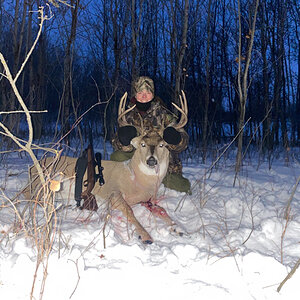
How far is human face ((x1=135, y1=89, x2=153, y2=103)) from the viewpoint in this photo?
154 inches

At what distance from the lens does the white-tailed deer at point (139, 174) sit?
10.0ft

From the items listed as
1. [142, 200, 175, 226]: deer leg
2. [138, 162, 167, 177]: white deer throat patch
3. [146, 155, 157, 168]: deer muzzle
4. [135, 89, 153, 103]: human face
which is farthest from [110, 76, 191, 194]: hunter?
[142, 200, 175, 226]: deer leg

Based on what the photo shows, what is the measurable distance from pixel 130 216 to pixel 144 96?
163 centimetres

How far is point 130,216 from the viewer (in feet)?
9.25

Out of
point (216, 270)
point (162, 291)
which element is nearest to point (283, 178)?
point (216, 270)

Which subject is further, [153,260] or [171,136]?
[171,136]

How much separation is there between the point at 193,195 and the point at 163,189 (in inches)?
14.7

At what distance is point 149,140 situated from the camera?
311 centimetres

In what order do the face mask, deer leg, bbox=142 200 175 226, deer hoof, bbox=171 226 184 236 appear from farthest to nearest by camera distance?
1. the face mask
2. deer leg, bbox=142 200 175 226
3. deer hoof, bbox=171 226 184 236

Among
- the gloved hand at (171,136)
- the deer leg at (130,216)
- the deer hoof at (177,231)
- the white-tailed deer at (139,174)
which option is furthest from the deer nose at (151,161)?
the deer hoof at (177,231)

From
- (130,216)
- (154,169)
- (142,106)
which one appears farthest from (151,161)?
(142,106)

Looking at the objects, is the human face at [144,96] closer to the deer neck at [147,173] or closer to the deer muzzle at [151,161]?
the deer neck at [147,173]

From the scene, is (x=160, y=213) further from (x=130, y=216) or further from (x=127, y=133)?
(x=127, y=133)

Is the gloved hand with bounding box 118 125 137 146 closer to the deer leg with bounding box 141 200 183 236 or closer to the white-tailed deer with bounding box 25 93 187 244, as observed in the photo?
the white-tailed deer with bounding box 25 93 187 244
